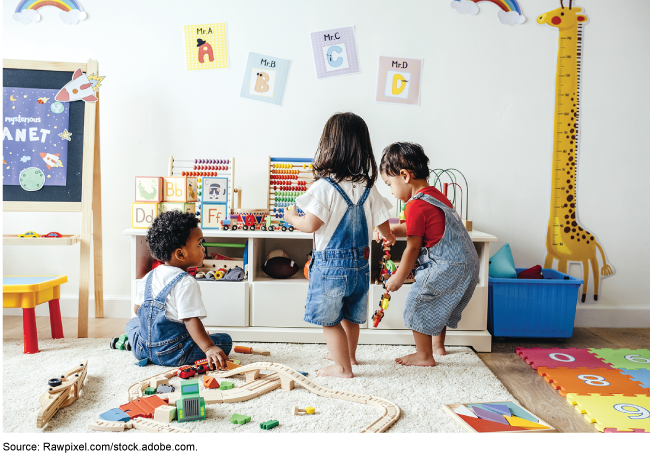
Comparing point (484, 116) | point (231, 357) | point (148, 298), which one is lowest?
point (231, 357)

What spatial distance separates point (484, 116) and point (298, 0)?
120 cm

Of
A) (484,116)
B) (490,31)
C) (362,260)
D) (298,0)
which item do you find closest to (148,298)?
(362,260)

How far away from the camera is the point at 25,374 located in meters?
1.76

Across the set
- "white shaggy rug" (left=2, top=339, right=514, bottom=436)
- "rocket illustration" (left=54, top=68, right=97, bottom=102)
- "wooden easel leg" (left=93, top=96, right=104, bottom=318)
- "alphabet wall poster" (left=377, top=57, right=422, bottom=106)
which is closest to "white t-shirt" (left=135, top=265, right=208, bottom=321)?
"white shaggy rug" (left=2, top=339, right=514, bottom=436)

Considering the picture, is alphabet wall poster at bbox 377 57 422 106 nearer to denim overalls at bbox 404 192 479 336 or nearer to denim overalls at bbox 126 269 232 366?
denim overalls at bbox 404 192 479 336

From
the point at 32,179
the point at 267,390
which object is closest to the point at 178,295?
the point at 267,390

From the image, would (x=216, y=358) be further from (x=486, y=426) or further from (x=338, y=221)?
(x=486, y=426)

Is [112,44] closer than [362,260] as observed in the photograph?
No

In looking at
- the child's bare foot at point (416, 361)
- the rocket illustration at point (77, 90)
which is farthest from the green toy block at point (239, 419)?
the rocket illustration at point (77, 90)

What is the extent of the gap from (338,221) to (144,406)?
2.83 feet

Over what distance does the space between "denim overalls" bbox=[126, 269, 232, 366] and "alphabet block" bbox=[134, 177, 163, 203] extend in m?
0.61

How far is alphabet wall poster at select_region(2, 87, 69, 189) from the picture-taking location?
7.67 feet
